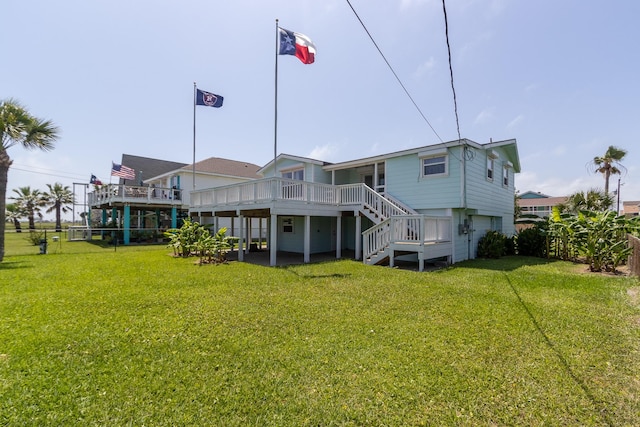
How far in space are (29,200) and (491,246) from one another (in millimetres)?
45836

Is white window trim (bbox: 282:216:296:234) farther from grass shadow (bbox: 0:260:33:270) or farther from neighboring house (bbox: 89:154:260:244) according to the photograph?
grass shadow (bbox: 0:260:33:270)

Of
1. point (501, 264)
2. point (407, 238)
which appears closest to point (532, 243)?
point (501, 264)

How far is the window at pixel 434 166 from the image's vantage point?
11.4 meters

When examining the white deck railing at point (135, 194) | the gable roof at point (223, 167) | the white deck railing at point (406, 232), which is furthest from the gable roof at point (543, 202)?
the white deck railing at point (135, 194)

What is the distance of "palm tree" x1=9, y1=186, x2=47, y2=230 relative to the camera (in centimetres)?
3309

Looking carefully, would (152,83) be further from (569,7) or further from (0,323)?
(569,7)

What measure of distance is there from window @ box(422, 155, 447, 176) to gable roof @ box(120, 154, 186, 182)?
84.8 feet

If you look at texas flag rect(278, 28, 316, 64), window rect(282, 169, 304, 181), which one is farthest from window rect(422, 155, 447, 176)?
window rect(282, 169, 304, 181)

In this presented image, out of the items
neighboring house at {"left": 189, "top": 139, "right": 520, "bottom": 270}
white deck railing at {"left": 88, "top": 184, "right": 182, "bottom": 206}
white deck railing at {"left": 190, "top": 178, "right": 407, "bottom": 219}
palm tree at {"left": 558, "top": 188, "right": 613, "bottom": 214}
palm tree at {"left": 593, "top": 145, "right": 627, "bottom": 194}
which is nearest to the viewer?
neighboring house at {"left": 189, "top": 139, "right": 520, "bottom": 270}

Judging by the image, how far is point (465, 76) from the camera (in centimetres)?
843

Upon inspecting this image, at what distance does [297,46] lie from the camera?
10000 mm

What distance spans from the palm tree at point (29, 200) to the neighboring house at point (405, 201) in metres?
32.1

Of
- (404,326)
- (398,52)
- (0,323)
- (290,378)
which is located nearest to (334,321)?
(404,326)

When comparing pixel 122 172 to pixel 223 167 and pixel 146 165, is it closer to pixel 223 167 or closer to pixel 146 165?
pixel 223 167
